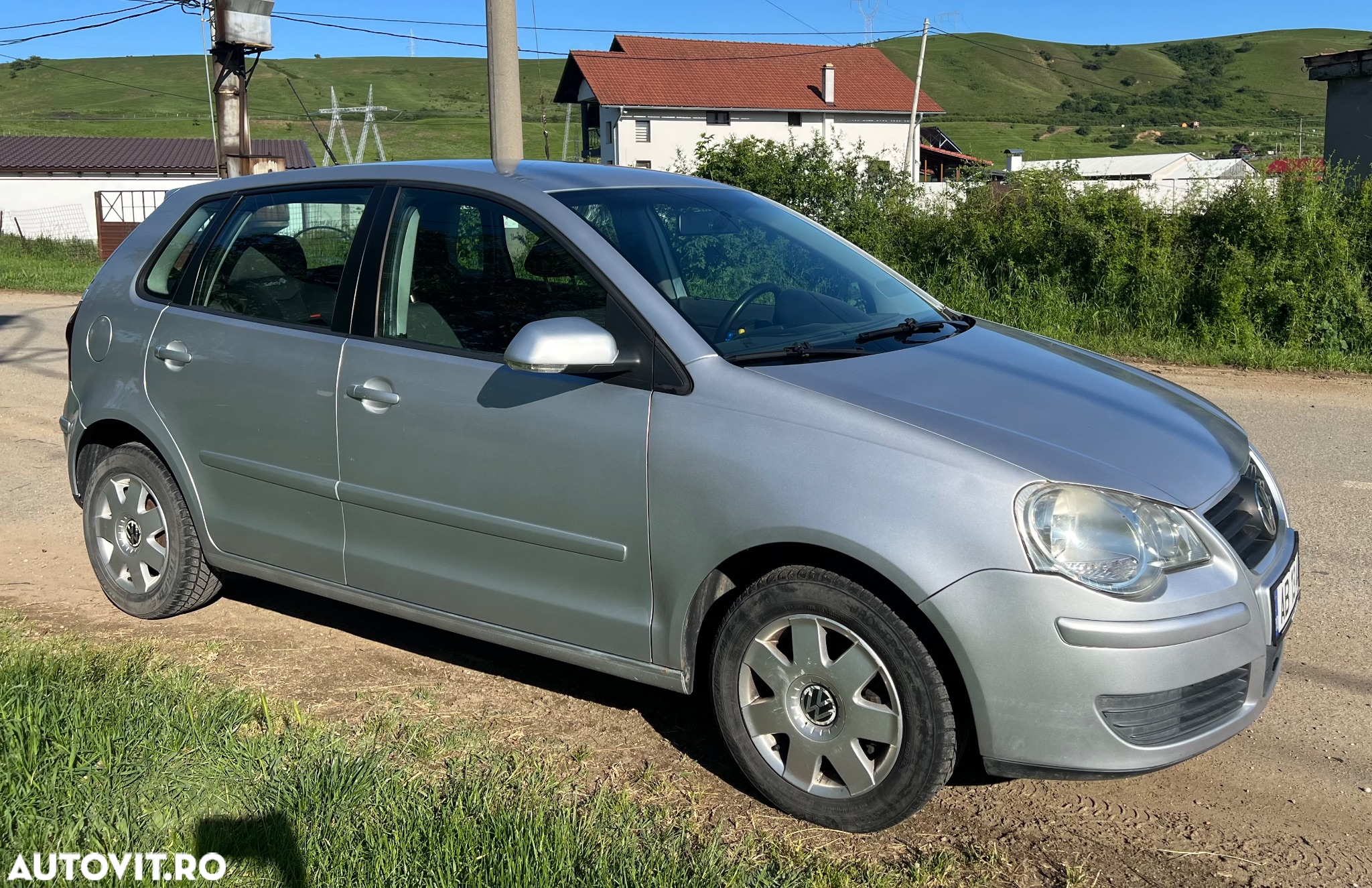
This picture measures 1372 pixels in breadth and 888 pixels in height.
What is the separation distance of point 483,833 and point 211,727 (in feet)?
3.68

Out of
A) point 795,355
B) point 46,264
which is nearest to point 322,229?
point 795,355

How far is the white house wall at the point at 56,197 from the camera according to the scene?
184 ft

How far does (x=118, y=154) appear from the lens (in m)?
59.8

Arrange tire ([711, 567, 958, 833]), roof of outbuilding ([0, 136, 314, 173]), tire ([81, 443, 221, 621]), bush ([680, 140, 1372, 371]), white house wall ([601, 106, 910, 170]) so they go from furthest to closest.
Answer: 1. white house wall ([601, 106, 910, 170])
2. roof of outbuilding ([0, 136, 314, 173])
3. bush ([680, 140, 1372, 371])
4. tire ([81, 443, 221, 621])
5. tire ([711, 567, 958, 833])

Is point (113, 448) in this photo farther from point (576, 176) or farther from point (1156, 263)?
point (1156, 263)

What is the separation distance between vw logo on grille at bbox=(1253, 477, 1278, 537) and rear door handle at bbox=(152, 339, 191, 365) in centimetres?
371

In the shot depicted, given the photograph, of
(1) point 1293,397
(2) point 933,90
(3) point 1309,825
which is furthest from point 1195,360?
(2) point 933,90

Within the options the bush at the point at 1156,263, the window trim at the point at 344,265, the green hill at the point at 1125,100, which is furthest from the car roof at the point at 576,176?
the green hill at the point at 1125,100

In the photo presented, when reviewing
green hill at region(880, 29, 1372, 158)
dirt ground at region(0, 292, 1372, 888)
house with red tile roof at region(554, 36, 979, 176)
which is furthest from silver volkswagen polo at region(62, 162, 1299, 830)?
green hill at region(880, 29, 1372, 158)

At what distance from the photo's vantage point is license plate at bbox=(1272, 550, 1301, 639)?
319 centimetres

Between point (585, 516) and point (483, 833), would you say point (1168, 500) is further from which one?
point (483, 833)

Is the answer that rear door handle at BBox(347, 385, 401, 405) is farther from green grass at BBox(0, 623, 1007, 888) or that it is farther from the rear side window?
the rear side window

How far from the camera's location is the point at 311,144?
362 ft

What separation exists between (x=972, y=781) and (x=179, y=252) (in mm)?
3609
